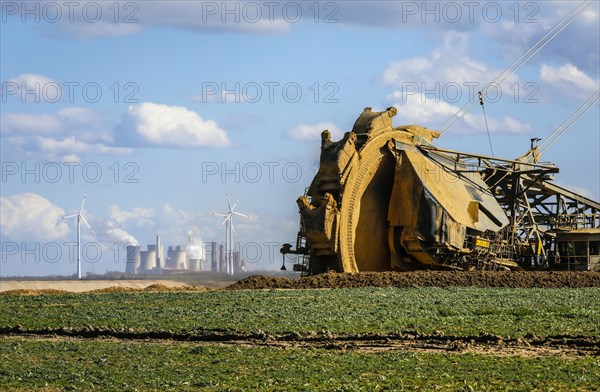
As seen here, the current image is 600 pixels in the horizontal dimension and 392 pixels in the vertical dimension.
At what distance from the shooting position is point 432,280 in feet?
156

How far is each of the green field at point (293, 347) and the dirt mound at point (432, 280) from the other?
1.92 metres

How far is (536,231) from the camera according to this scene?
5806 centimetres

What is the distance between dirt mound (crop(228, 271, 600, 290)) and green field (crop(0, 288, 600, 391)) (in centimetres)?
192

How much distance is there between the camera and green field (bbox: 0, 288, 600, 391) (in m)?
24.2

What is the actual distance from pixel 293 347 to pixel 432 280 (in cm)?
1799

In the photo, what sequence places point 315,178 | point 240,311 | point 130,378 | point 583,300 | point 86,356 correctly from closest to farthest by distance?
point 130,378 < point 86,356 < point 240,311 < point 583,300 < point 315,178

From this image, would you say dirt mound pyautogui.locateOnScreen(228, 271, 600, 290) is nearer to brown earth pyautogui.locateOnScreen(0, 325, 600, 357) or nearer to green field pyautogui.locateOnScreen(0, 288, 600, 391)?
green field pyautogui.locateOnScreen(0, 288, 600, 391)

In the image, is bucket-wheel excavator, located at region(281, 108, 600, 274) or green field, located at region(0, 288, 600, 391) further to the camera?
bucket-wheel excavator, located at region(281, 108, 600, 274)

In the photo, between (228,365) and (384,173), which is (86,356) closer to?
(228,365)

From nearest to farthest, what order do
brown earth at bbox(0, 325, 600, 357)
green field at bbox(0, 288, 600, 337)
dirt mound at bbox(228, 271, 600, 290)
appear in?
brown earth at bbox(0, 325, 600, 357) → green field at bbox(0, 288, 600, 337) → dirt mound at bbox(228, 271, 600, 290)

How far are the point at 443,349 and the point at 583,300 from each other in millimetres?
12939

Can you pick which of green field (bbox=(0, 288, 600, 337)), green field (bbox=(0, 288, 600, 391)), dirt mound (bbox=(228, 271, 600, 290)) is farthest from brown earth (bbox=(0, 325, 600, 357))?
dirt mound (bbox=(228, 271, 600, 290))

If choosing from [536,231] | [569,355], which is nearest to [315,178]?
[536,231]

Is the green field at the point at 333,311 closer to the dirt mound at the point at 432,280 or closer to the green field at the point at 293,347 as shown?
the green field at the point at 293,347
